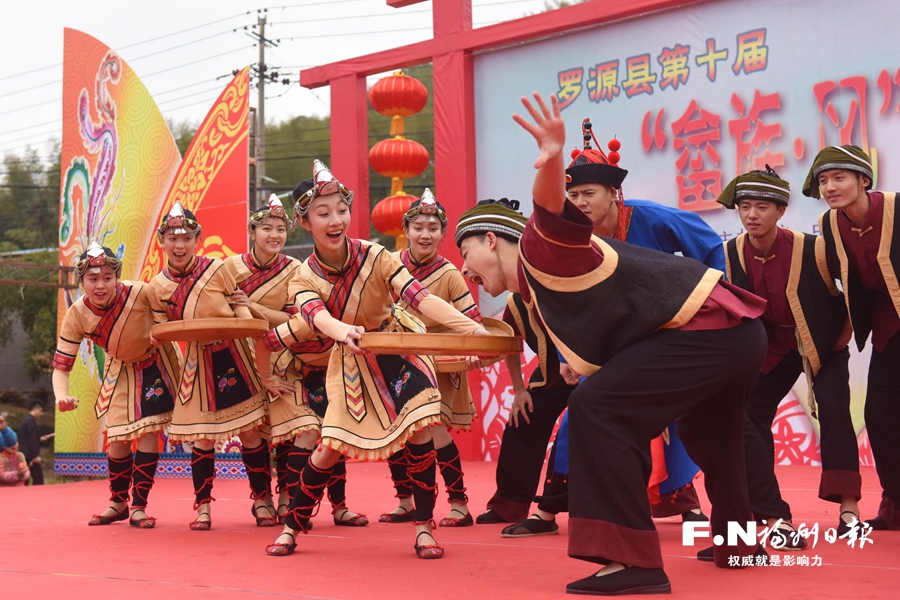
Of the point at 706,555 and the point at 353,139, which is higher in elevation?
the point at 353,139

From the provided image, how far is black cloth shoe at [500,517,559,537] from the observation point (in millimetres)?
4027

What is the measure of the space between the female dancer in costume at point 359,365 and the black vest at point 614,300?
2.13 feet

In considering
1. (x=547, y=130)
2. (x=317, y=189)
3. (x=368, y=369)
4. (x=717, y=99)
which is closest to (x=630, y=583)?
(x=547, y=130)

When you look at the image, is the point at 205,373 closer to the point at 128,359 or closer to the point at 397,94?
the point at 128,359

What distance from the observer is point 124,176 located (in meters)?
10.1

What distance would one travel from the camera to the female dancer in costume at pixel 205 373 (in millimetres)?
4766

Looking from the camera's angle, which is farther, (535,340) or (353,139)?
(353,139)

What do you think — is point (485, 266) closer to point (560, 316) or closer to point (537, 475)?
point (560, 316)

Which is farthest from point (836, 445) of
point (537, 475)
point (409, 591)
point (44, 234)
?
point (44, 234)

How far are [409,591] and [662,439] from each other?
154 cm

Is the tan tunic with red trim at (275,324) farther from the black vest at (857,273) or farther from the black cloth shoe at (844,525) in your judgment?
the black cloth shoe at (844,525)

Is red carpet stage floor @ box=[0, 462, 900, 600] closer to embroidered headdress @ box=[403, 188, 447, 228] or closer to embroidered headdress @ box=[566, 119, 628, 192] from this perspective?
embroidered headdress @ box=[566, 119, 628, 192]

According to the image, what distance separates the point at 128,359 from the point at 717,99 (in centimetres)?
507

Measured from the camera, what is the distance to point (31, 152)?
3381cm
